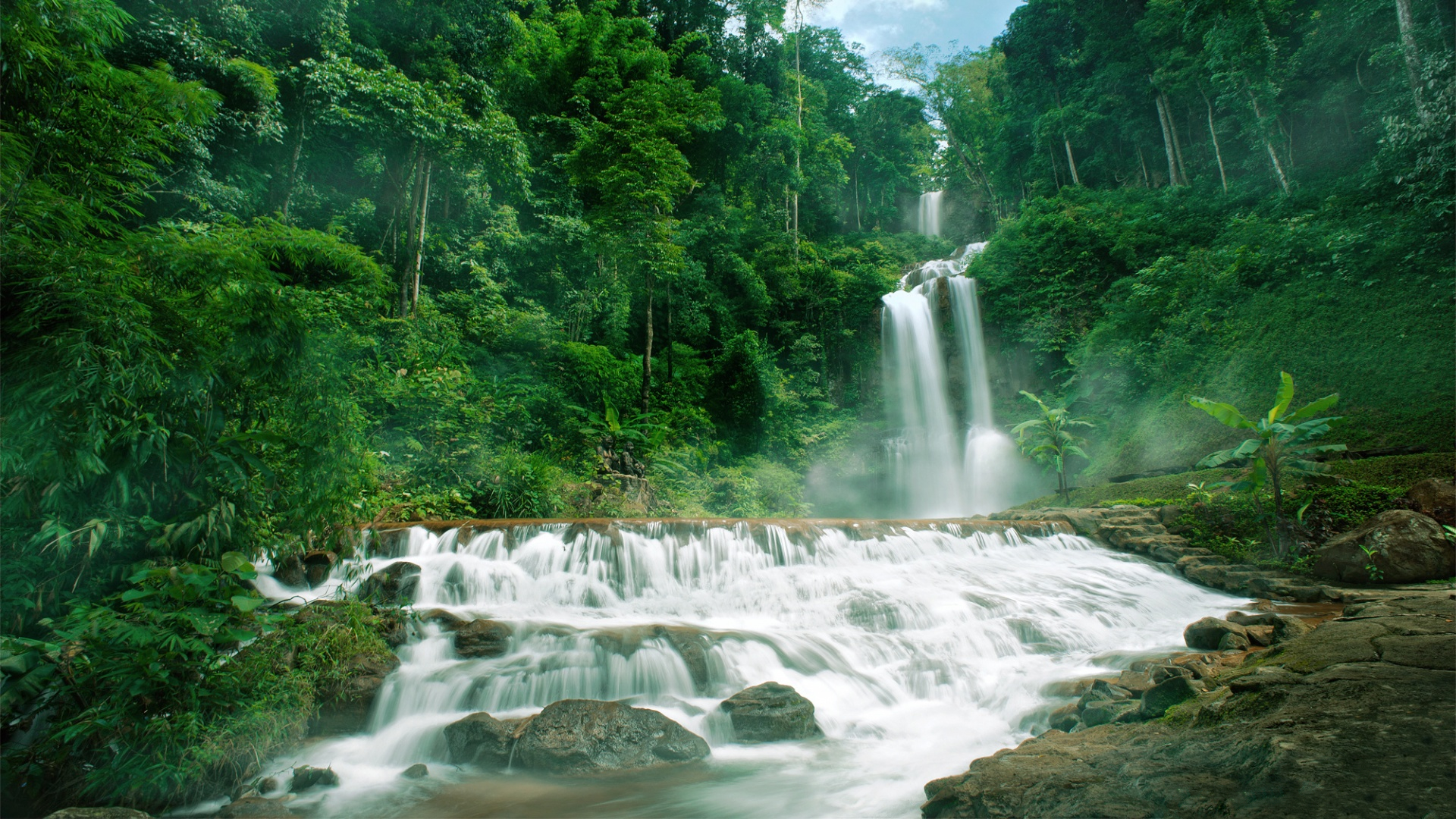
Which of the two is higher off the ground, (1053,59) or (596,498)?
(1053,59)

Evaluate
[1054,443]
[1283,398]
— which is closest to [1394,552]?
[1283,398]

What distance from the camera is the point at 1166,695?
10.3 ft

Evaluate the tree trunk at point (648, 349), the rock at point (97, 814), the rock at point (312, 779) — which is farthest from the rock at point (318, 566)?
the tree trunk at point (648, 349)

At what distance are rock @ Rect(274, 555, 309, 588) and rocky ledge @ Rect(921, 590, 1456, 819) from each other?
19.7 ft

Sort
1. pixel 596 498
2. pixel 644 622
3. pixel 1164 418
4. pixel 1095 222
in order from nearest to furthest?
1. pixel 644 622
2. pixel 596 498
3. pixel 1164 418
4. pixel 1095 222

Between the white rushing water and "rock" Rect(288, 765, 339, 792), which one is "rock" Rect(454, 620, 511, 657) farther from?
the white rushing water

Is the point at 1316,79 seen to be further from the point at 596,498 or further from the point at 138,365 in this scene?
the point at 138,365

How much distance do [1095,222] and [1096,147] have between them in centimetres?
879

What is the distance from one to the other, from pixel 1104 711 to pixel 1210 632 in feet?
7.65

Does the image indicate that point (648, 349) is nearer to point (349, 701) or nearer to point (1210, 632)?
point (349, 701)

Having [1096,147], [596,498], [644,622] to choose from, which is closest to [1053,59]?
[1096,147]

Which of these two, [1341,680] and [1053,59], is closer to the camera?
[1341,680]

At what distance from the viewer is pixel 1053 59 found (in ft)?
85.0

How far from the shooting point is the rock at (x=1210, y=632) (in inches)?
191
